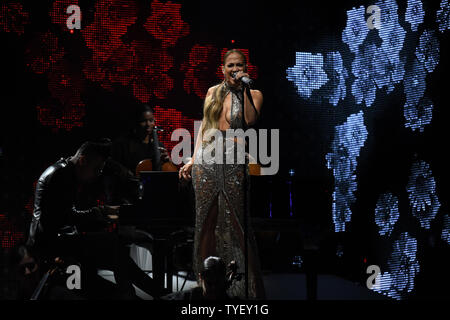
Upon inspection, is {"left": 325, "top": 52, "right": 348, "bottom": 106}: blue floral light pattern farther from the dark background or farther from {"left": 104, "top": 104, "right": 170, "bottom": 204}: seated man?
{"left": 104, "top": 104, "right": 170, "bottom": 204}: seated man

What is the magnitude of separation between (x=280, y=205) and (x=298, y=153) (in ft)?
9.30

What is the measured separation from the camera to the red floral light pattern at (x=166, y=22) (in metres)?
7.96

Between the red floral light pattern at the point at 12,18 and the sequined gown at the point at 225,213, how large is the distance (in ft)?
11.9

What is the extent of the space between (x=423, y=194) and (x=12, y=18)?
497 centimetres

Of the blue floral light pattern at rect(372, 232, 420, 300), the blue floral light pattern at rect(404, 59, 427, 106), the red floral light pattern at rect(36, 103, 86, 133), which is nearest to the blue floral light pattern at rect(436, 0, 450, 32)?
the blue floral light pattern at rect(404, 59, 427, 106)

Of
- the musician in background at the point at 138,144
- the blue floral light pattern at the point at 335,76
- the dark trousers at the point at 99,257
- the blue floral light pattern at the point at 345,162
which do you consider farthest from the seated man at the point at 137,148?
the blue floral light pattern at the point at 335,76

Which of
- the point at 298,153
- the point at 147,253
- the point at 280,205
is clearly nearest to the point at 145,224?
the point at 280,205

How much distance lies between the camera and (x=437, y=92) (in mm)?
5188

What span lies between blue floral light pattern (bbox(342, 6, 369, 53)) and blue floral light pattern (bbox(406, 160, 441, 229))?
197 centimetres

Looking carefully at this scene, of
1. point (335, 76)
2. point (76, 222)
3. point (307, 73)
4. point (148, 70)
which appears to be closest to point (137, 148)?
point (148, 70)

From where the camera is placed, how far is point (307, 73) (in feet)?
25.0

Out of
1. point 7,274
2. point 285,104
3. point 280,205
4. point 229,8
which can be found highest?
point 229,8

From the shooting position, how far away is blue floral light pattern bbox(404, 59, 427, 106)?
5438 mm
